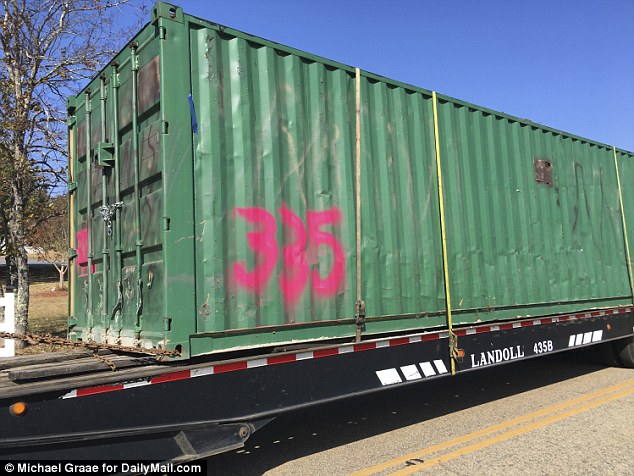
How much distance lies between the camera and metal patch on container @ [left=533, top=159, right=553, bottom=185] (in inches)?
266

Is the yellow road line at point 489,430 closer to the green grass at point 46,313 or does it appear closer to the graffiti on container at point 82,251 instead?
the graffiti on container at point 82,251

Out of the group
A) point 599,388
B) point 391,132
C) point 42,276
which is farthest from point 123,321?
point 42,276

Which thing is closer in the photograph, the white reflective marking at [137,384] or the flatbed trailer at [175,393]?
the flatbed trailer at [175,393]

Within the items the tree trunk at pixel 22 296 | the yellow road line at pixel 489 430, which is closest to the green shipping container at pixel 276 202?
the yellow road line at pixel 489 430

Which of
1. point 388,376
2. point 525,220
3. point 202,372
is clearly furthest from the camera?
point 525,220

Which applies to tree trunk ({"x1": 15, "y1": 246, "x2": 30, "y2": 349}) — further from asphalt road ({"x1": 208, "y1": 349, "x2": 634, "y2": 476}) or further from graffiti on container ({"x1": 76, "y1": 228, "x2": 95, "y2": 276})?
asphalt road ({"x1": 208, "y1": 349, "x2": 634, "y2": 476})

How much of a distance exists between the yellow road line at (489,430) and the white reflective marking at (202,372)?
1.61 meters

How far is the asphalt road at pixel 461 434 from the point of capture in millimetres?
4312

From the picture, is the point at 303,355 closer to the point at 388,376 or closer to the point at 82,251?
the point at 388,376

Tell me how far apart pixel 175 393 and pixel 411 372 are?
2.26 m

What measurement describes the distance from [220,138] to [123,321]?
1652mm

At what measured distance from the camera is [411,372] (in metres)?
4.73

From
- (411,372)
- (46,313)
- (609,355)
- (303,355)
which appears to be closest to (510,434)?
(411,372)

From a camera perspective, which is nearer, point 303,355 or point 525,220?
point 303,355
